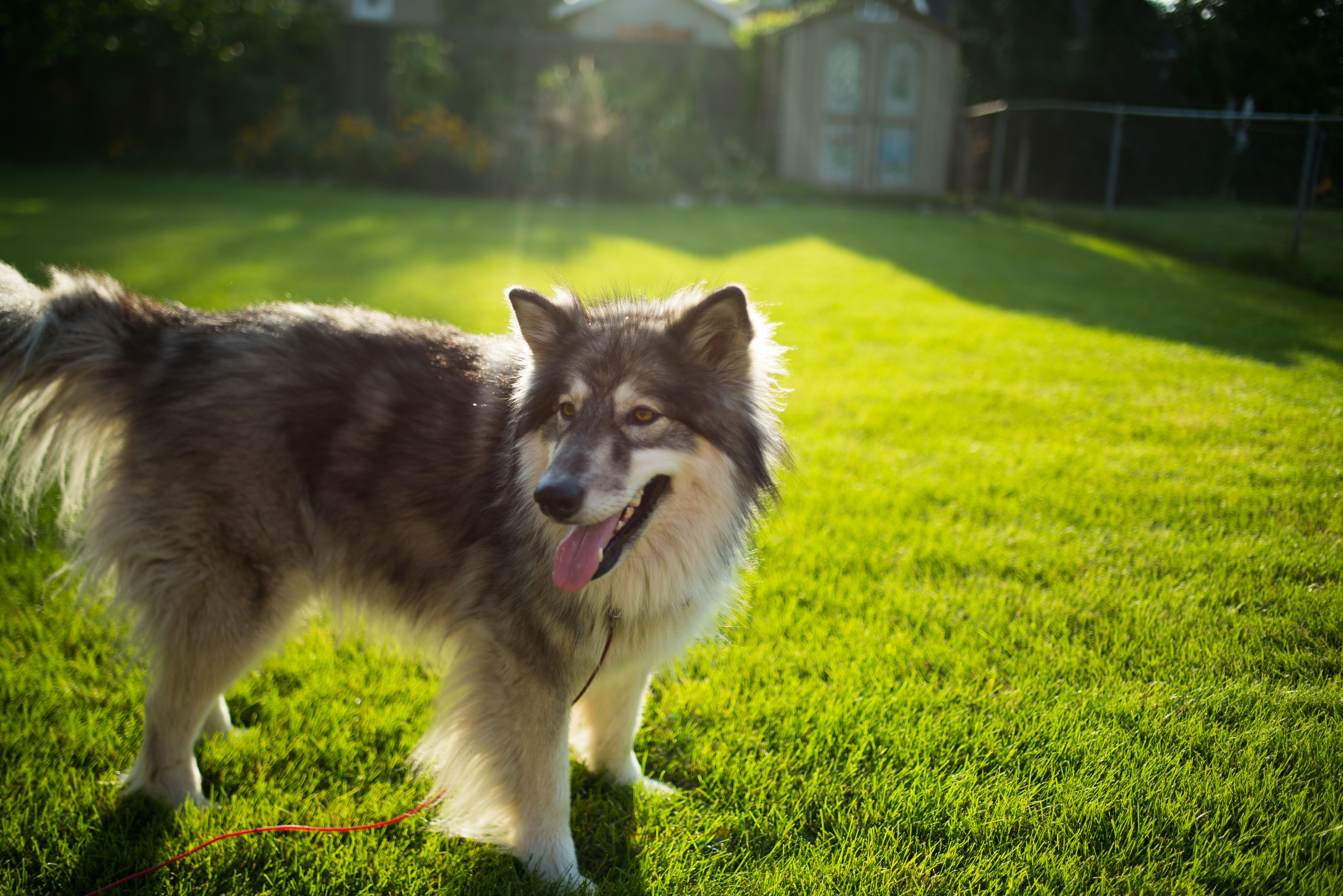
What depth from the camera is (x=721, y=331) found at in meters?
2.58

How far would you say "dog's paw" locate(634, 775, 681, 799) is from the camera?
2762 millimetres

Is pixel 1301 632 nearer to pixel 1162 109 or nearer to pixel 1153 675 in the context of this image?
pixel 1153 675

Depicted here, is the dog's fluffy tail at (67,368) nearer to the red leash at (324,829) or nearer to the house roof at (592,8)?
the red leash at (324,829)

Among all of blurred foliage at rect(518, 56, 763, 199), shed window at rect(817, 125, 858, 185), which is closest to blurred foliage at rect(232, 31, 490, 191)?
blurred foliage at rect(518, 56, 763, 199)

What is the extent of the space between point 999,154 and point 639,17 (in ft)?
50.6

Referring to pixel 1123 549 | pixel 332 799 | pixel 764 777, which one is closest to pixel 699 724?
pixel 764 777

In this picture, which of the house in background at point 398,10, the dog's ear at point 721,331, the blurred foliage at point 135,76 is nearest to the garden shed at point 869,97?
the blurred foliage at point 135,76

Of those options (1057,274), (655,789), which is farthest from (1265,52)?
(655,789)

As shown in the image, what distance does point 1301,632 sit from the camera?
10.7 feet

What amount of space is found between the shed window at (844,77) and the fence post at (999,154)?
431 centimetres

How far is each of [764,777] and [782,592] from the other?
47.8 inches

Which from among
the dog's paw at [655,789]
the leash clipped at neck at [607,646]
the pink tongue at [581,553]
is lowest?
the dog's paw at [655,789]

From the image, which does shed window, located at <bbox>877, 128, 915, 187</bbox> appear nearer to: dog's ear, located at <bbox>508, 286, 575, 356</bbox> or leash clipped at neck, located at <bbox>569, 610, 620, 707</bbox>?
dog's ear, located at <bbox>508, 286, 575, 356</bbox>

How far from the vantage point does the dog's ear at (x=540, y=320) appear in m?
2.57
